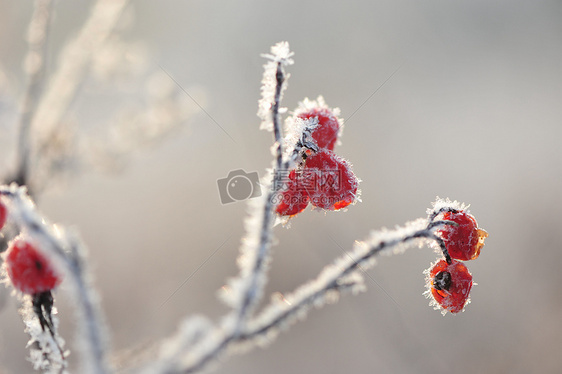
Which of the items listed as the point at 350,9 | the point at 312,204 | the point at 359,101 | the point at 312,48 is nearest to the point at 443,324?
the point at 359,101

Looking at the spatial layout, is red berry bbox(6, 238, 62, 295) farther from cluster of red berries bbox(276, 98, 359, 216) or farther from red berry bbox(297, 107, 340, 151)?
red berry bbox(297, 107, 340, 151)

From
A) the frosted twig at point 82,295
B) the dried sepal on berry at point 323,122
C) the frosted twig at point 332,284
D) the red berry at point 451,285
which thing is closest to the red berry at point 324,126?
the dried sepal on berry at point 323,122

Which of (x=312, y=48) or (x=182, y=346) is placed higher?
(x=312, y=48)

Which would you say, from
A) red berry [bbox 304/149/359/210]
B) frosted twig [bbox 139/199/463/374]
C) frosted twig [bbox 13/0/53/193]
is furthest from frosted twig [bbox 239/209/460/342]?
frosted twig [bbox 13/0/53/193]

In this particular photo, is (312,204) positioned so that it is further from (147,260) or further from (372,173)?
(372,173)

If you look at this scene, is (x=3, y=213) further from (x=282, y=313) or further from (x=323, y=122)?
(x=323, y=122)

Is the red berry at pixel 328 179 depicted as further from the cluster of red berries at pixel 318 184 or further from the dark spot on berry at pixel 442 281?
the dark spot on berry at pixel 442 281

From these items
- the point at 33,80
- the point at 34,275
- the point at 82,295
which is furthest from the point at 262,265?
the point at 33,80
